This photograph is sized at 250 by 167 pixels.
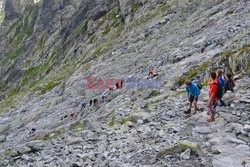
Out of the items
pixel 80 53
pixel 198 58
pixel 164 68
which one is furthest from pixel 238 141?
pixel 80 53

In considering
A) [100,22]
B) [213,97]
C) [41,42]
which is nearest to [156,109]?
[213,97]


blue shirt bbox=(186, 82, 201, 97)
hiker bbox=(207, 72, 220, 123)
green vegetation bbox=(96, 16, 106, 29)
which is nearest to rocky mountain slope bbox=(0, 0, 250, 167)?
hiker bbox=(207, 72, 220, 123)

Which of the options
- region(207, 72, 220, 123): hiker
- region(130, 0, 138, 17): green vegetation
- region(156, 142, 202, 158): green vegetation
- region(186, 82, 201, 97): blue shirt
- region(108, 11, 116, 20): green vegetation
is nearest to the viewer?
region(156, 142, 202, 158): green vegetation

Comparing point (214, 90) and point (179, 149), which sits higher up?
point (214, 90)

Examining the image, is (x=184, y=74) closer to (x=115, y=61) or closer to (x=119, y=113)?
(x=119, y=113)

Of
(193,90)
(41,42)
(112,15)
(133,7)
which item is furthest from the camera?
(41,42)

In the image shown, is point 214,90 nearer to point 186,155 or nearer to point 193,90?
point 193,90

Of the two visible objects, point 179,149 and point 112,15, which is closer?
point 179,149

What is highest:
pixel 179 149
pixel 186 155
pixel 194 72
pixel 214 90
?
pixel 194 72

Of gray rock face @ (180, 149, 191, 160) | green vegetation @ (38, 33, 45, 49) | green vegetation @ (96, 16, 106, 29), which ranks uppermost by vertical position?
green vegetation @ (38, 33, 45, 49)

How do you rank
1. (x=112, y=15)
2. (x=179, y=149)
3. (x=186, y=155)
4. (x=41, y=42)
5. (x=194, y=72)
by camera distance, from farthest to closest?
(x=41, y=42) < (x=112, y=15) < (x=194, y=72) < (x=179, y=149) < (x=186, y=155)

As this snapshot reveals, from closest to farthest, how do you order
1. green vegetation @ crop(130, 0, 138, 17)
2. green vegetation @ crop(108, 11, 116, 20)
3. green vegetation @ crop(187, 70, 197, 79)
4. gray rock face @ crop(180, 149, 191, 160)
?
gray rock face @ crop(180, 149, 191, 160), green vegetation @ crop(187, 70, 197, 79), green vegetation @ crop(130, 0, 138, 17), green vegetation @ crop(108, 11, 116, 20)

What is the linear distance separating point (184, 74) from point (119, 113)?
10.00m

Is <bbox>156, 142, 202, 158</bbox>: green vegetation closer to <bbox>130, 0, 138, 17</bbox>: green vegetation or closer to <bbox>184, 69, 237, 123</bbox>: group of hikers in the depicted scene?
<bbox>184, 69, 237, 123</bbox>: group of hikers
